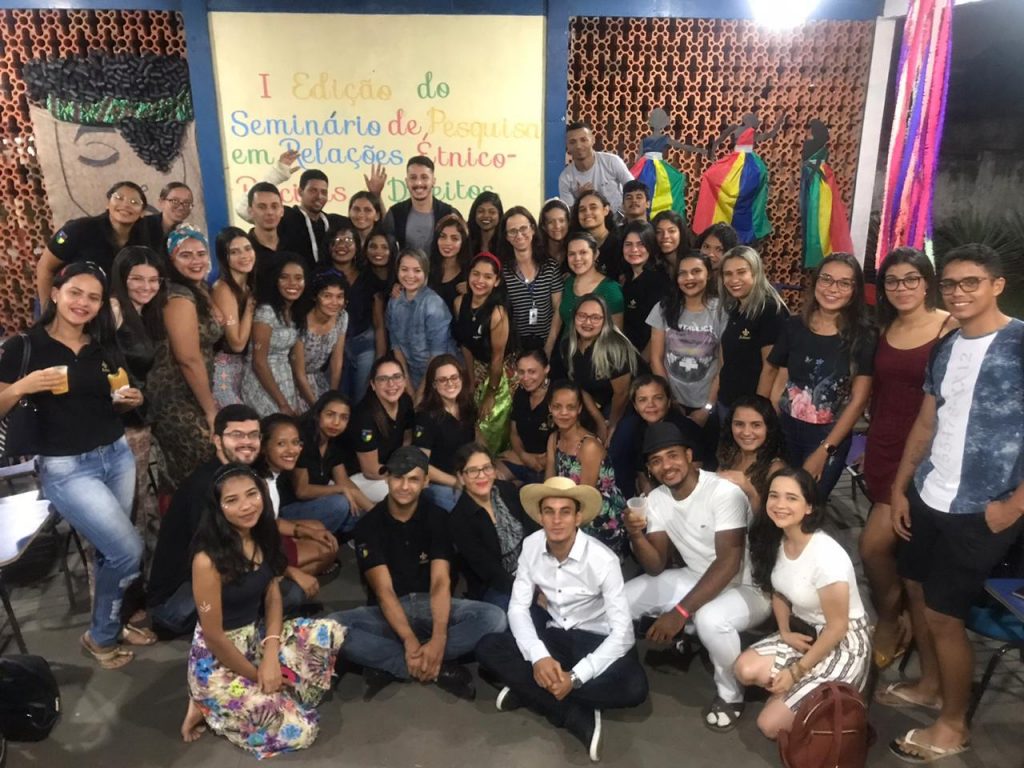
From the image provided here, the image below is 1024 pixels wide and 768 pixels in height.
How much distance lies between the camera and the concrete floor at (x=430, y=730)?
8.96ft

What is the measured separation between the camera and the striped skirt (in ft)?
8.86

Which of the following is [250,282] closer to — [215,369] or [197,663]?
[215,369]

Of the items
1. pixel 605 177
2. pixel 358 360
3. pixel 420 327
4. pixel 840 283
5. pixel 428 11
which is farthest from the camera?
pixel 428 11

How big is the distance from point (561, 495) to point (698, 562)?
794 millimetres

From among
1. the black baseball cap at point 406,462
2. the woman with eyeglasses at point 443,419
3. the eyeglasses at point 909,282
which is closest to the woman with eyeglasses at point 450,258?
the woman with eyeglasses at point 443,419

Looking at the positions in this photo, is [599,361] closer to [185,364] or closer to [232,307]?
[232,307]

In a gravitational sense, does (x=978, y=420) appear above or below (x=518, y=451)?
above

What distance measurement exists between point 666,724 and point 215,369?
2.67 m

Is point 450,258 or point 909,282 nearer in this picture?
point 909,282

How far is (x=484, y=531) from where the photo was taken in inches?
131

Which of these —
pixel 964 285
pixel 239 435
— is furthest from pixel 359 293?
pixel 964 285

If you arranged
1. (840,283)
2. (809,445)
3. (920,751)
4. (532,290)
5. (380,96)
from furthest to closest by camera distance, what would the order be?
(380,96) < (532,290) < (809,445) < (840,283) < (920,751)

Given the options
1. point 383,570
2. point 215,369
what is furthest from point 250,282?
point 383,570

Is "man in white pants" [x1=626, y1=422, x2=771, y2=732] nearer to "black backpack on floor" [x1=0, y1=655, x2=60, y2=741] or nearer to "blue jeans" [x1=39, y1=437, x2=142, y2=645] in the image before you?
"blue jeans" [x1=39, y1=437, x2=142, y2=645]
